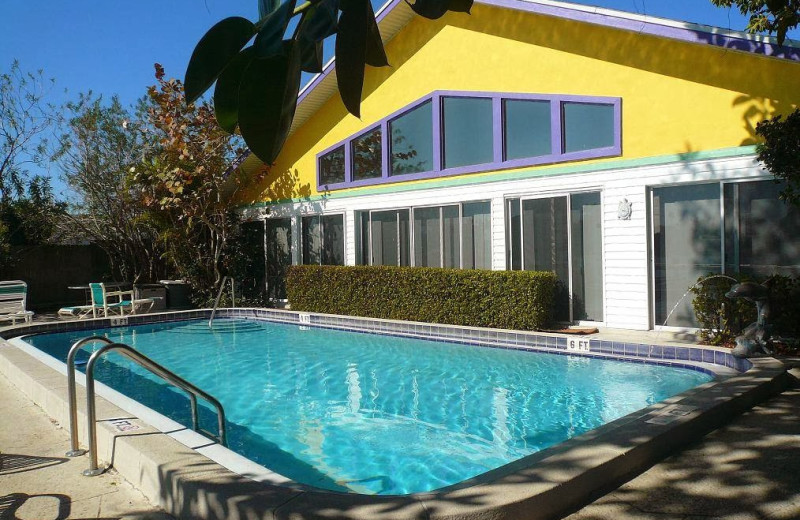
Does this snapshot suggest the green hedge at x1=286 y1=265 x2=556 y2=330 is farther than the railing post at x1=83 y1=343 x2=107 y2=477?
Yes

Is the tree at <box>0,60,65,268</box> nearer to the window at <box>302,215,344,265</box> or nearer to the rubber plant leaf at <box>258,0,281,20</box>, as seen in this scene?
the window at <box>302,215,344,265</box>

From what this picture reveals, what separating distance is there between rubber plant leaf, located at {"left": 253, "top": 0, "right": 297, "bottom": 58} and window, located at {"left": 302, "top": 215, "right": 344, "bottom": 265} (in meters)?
13.7

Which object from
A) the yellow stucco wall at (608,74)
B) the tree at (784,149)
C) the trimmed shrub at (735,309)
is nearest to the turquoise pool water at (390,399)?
the trimmed shrub at (735,309)

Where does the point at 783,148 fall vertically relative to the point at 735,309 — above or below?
above

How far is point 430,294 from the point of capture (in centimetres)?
1133

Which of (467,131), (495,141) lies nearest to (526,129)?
(495,141)

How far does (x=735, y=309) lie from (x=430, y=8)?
8.11 m

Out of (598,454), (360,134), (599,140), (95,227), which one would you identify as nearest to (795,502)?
(598,454)

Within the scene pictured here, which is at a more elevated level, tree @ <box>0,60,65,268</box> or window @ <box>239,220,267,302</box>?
tree @ <box>0,60,65,268</box>

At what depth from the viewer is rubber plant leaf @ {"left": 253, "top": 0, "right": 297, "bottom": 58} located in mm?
892

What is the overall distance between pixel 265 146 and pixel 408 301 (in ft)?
35.8

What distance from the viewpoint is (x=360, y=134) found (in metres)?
14.3

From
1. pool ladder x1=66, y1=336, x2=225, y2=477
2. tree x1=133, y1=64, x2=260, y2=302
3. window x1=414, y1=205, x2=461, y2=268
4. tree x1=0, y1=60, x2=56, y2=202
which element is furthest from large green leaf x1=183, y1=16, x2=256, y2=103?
tree x1=0, y1=60, x2=56, y2=202

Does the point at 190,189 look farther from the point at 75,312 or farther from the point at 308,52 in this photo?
the point at 308,52
